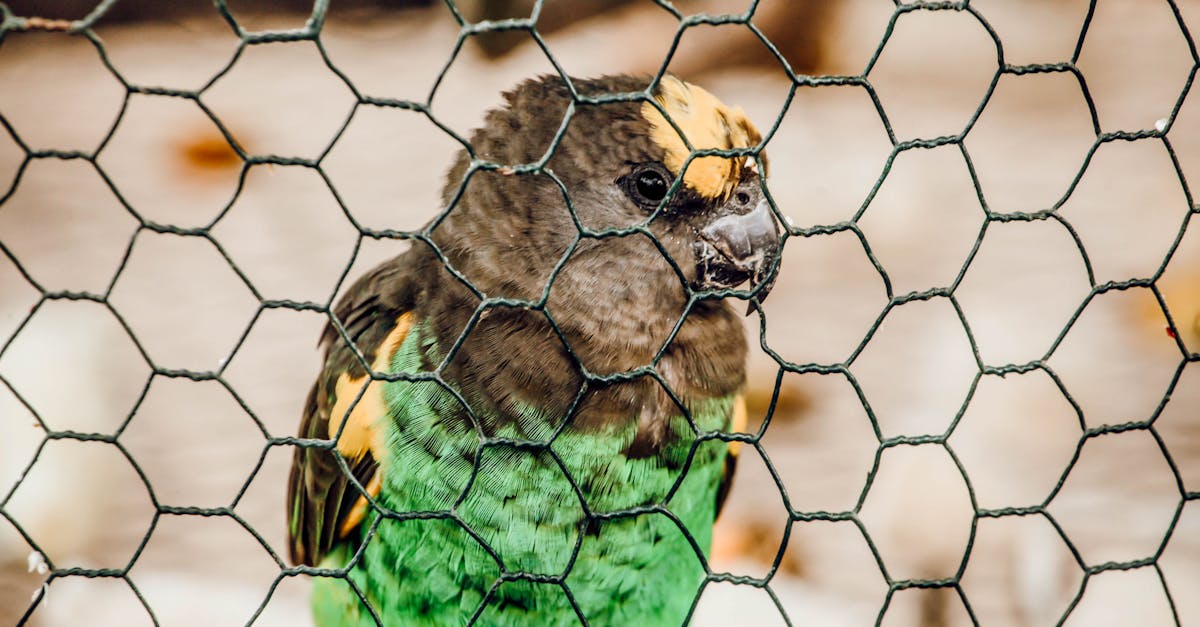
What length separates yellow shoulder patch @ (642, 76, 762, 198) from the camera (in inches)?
54.3

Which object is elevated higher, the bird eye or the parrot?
the bird eye

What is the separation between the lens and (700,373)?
1.50m

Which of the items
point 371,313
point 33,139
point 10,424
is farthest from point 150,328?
point 371,313

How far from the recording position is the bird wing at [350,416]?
1.46 m

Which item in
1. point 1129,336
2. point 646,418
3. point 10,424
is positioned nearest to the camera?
Result: point 646,418

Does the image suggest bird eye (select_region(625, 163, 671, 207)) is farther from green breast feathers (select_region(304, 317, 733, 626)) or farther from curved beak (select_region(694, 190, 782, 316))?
green breast feathers (select_region(304, 317, 733, 626))

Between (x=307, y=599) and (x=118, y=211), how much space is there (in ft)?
4.64

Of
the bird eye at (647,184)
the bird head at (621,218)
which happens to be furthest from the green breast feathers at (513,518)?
the bird eye at (647,184)

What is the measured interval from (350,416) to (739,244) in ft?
1.93

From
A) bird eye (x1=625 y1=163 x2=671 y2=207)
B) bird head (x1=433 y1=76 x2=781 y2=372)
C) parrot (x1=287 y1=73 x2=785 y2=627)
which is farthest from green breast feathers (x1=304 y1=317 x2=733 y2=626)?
bird eye (x1=625 y1=163 x2=671 y2=207)

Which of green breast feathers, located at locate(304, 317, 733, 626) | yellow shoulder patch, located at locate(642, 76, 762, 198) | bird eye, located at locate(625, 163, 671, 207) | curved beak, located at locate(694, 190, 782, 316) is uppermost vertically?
yellow shoulder patch, located at locate(642, 76, 762, 198)

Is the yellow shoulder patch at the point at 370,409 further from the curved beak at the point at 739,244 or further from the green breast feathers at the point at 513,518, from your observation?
the curved beak at the point at 739,244

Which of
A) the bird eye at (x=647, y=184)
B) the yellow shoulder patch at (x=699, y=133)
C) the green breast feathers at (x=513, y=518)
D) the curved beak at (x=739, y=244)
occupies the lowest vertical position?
the green breast feathers at (x=513, y=518)

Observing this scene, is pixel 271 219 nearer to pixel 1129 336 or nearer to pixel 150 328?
pixel 150 328
